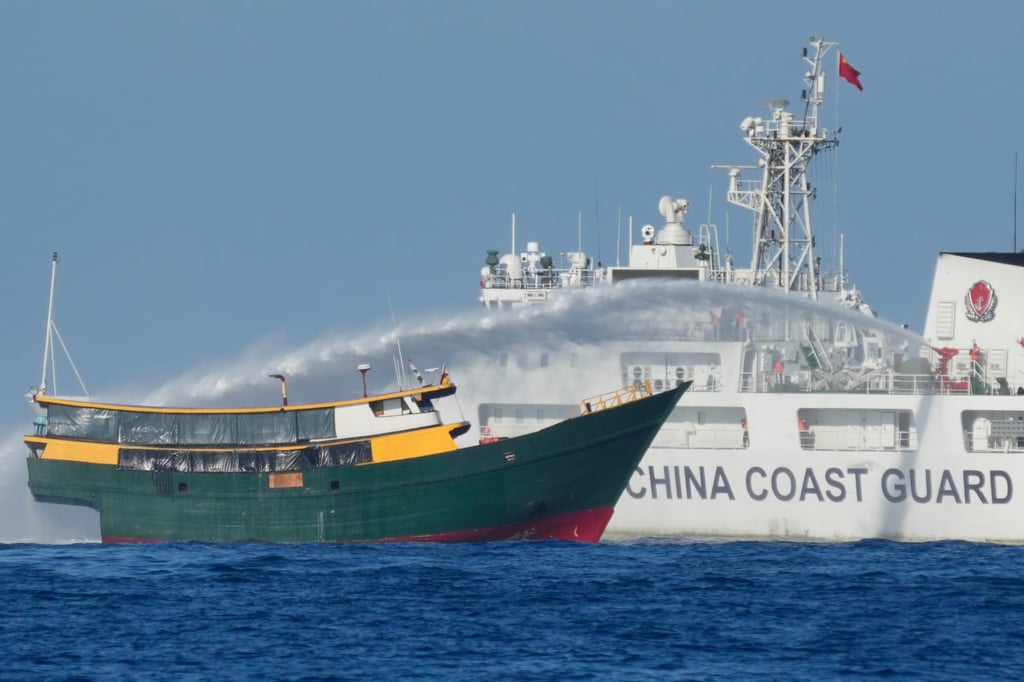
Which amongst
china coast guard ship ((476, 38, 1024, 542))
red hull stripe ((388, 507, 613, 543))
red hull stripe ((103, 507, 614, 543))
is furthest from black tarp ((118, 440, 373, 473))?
china coast guard ship ((476, 38, 1024, 542))

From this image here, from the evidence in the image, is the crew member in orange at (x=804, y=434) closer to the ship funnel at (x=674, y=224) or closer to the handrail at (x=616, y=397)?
the handrail at (x=616, y=397)

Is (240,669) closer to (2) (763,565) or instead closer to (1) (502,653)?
(1) (502,653)

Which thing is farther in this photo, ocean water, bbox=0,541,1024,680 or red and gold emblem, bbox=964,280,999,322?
red and gold emblem, bbox=964,280,999,322

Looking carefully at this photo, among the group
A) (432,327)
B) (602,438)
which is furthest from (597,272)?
(602,438)

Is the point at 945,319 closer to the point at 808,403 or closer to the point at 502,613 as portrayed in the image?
the point at 808,403

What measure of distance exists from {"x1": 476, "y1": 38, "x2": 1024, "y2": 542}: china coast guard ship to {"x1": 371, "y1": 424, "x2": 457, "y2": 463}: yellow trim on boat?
27.5 feet

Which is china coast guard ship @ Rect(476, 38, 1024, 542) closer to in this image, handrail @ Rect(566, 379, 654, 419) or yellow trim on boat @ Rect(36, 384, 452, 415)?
handrail @ Rect(566, 379, 654, 419)

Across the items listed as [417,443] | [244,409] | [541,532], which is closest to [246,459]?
[244,409]

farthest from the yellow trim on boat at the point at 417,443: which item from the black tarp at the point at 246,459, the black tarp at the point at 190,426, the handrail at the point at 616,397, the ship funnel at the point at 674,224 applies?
the ship funnel at the point at 674,224

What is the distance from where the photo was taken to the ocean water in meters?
31.5

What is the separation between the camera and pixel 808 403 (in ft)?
168

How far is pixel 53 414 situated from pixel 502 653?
60.9ft

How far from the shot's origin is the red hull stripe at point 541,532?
4475 centimetres

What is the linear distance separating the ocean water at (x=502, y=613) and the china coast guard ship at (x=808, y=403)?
568 centimetres
